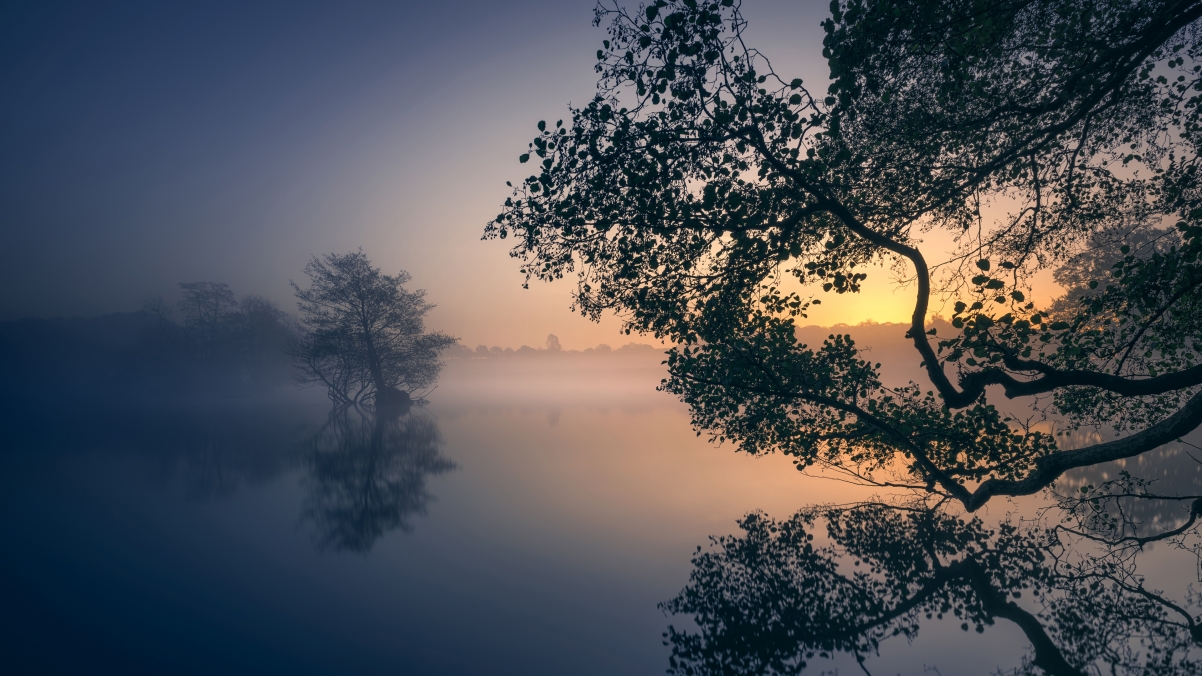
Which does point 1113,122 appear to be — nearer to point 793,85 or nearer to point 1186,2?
point 1186,2

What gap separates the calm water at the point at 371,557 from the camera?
26.2ft

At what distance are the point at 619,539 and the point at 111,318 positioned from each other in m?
151

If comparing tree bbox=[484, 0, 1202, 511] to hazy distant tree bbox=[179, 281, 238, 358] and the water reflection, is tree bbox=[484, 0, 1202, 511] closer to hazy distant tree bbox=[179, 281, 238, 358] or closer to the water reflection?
the water reflection

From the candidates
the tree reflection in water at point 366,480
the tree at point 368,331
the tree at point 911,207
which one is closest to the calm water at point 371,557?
the tree reflection in water at point 366,480

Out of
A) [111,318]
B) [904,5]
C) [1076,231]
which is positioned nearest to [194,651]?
[904,5]

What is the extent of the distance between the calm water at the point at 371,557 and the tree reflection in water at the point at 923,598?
467 mm

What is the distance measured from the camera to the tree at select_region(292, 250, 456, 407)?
42.4 meters

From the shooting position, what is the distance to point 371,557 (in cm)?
1249

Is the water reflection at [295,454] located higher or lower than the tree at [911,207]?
lower

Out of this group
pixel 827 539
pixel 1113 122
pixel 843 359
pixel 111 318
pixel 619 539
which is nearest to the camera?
pixel 1113 122

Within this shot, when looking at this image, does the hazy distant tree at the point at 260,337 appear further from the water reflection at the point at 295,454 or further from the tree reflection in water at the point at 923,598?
the tree reflection in water at the point at 923,598

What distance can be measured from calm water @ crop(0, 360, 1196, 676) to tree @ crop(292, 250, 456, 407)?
15.9 m

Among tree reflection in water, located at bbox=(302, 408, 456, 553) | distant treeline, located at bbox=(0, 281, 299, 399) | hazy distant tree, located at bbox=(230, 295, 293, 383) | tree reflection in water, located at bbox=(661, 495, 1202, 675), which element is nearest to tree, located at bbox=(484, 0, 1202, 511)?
tree reflection in water, located at bbox=(661, 495, 1202, 675)

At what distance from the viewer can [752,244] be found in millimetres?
6766
